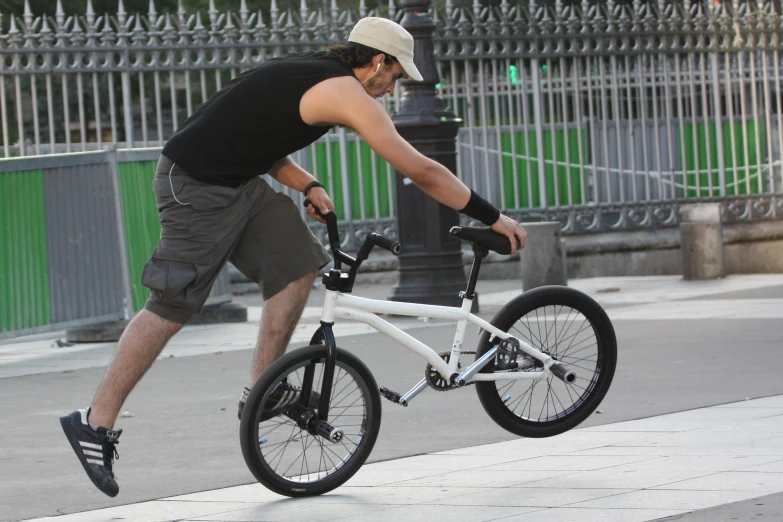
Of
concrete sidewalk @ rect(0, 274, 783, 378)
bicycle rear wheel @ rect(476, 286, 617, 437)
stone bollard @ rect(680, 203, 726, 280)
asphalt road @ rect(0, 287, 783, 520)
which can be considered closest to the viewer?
asphalt road @ rect(0, 287, 783, 520)

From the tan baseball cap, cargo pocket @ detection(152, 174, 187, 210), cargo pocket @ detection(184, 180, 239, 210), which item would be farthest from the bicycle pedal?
the tan baseball cap

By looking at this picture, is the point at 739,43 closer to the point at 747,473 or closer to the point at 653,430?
the point at 653,430

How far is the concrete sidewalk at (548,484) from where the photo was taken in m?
4.75

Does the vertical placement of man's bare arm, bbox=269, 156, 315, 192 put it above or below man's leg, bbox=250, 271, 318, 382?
above

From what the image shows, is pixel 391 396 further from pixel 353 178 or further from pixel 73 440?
pixel 353 178

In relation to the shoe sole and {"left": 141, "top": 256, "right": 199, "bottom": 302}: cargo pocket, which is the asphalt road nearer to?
the shoe sole

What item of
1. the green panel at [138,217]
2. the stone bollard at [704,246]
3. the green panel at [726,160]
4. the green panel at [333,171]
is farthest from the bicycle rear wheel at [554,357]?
the green panel at [726,160]

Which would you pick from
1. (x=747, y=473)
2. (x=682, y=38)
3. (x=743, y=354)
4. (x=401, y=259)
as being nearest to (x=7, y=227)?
(x=401, y=259)

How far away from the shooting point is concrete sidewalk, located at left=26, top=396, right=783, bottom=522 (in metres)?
4.75

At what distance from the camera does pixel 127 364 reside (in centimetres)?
514

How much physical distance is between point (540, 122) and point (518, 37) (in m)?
0.87

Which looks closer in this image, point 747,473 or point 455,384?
point 747,473

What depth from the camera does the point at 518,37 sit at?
46.3 ft

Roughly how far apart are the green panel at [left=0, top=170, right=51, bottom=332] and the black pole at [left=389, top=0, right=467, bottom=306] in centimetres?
276
